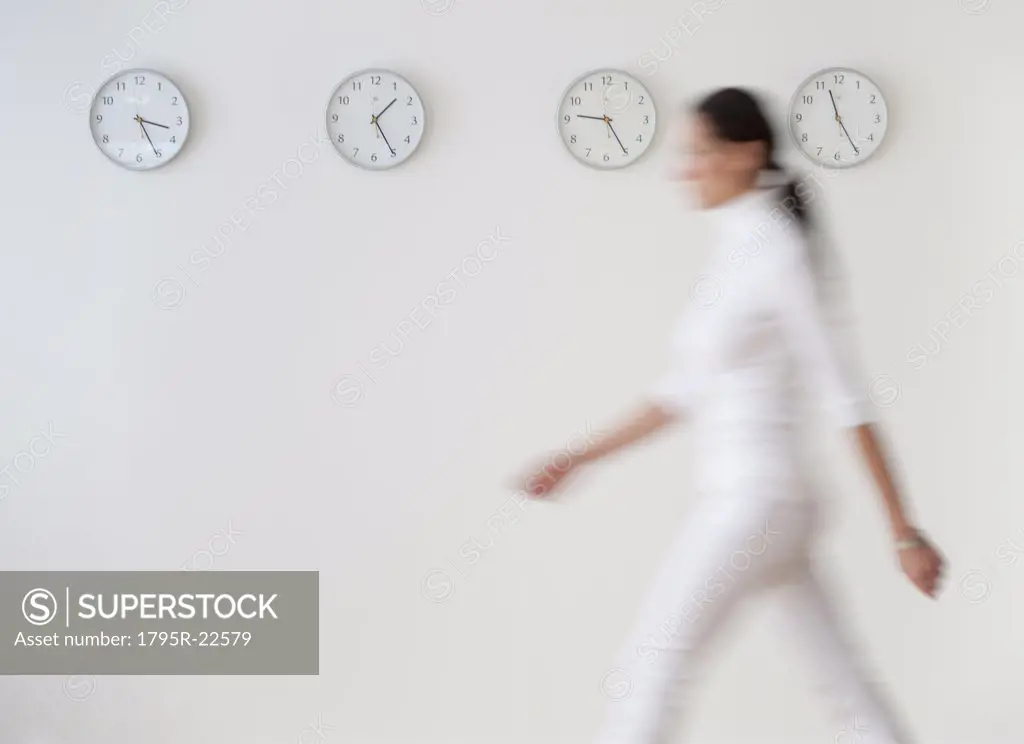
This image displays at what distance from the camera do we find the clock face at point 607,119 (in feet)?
10.6

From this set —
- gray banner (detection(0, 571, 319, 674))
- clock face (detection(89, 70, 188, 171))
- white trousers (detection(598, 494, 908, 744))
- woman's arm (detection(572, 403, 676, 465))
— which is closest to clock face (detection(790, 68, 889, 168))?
woman's arm (detection(572, 403, 676, 465))

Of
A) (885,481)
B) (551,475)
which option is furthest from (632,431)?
(885,481)

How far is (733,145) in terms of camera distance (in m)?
2.14

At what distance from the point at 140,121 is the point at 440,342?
1067mm

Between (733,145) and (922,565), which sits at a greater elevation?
(733,145)

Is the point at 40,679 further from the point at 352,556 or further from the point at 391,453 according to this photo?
the point at 391,453

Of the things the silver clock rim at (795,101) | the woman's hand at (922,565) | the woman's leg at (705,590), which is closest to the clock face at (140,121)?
the silver clock rim at (795,101)

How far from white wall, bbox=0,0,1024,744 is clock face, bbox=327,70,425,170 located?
0.06 metres

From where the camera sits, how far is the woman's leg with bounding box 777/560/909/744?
205cm

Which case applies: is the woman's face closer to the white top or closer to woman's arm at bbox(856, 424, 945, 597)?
the white top

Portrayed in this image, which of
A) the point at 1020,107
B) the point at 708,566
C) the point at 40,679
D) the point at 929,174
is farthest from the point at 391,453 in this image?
the point at 1020,107

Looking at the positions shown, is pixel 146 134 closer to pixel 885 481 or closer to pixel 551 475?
pixel 551 475

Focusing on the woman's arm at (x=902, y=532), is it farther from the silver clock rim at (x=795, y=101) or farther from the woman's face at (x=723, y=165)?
the silver clock rim at (x=795, y=101)

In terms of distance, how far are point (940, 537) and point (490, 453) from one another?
1392 mm
